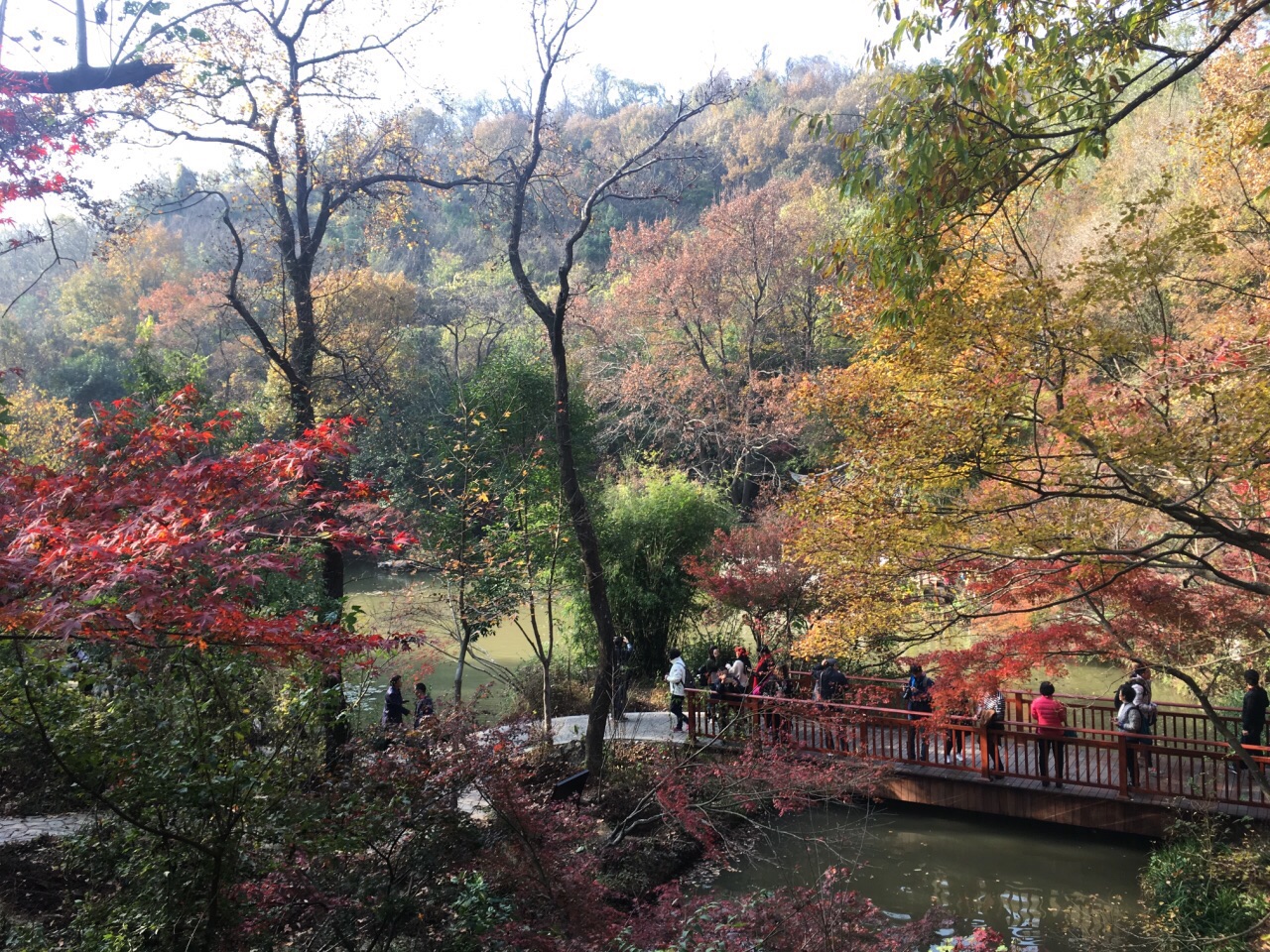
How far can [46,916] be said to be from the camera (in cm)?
567

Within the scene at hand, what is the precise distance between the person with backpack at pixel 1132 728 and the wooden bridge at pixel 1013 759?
0.12 ft

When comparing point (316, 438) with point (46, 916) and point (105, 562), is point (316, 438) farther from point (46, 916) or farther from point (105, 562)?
point (46, 916)

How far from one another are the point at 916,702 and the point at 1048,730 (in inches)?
66.9

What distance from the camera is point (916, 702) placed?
36.3 feet

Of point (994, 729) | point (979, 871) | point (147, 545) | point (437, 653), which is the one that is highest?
point (147, 545)

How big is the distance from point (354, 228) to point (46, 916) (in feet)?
131

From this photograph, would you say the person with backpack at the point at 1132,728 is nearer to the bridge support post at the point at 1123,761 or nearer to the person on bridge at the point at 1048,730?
the bridge support post at the point at 1123,761

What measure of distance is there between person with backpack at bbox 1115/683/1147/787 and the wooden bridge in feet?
0.12

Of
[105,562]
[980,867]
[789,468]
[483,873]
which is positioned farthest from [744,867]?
[789,468]

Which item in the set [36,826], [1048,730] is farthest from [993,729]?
[36,826]

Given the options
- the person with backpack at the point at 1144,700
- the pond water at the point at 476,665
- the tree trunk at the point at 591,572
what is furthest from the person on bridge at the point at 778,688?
the person with backpack at the point at 1144,700

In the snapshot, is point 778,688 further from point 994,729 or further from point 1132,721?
point 1132,721

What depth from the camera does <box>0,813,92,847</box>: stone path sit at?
7496mm

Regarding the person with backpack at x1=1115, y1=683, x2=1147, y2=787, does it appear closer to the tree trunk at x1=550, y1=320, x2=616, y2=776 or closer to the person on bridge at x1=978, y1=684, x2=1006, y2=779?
the person on bridge at x1=978, y1=684, x2=1006, y2=779
